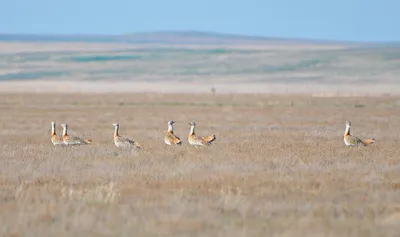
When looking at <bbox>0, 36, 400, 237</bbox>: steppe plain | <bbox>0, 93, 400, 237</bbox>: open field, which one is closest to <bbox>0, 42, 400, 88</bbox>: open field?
<bbox>0, 36, 400, 237</bbox>: steppe plain

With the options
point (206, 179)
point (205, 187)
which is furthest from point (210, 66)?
point (205, 187)

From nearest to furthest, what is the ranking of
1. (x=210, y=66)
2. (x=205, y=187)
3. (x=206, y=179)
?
(x=205, y=187)
(x=206, y=179)
(x=210, y=66)

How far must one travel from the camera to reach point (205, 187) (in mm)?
13383

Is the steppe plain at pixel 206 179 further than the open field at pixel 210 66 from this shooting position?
No

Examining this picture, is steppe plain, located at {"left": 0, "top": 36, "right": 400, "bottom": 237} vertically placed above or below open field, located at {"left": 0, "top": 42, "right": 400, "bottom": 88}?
above

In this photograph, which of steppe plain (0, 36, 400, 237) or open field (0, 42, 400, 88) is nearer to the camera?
steppe plain (0, 36, 400, 237)

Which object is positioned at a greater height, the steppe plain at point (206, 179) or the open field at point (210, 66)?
the steppe plain at point (206, 179)

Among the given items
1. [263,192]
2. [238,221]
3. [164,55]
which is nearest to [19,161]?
[263,192]

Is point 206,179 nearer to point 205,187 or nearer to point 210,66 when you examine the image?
point 205,187

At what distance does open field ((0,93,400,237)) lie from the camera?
1024cm

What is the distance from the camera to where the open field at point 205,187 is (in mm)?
10242

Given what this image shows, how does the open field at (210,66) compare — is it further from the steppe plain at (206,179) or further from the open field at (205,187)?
the open field at (205,187)

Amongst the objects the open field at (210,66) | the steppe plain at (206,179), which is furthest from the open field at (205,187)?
the open field at (210,66)

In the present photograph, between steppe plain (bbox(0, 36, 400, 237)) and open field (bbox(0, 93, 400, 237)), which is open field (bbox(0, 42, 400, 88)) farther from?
open field (bbox(0, 93, 400, 237))
